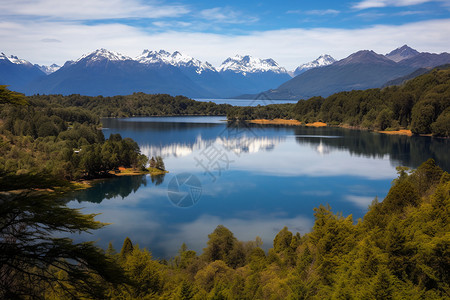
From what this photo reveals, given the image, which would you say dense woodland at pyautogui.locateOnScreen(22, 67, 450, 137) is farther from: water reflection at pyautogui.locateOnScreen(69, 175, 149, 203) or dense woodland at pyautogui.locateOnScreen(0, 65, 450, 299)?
water reflection at pyautogui.locateOnScreen(69, 175, 149, 203)

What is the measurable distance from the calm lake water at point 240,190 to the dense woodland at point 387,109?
53.2 ft

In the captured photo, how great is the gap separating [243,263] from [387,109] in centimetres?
9037

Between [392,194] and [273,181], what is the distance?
2057 cm

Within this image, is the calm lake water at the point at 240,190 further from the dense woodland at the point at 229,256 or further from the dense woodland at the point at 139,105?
the dense woodland at the point at 139,105

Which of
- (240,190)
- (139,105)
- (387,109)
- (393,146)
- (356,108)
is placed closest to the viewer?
(240,190)

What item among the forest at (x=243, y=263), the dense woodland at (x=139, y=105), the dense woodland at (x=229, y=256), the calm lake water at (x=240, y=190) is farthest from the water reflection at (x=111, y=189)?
the dense woodland at (x=139, y=105)

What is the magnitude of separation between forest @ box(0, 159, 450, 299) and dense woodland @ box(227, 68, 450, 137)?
235 feet

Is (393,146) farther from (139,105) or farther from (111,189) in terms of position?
(139,105)

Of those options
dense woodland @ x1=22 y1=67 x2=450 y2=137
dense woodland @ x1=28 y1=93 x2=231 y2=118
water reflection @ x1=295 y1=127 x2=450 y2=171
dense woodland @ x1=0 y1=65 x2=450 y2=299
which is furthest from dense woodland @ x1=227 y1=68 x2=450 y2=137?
dense woodland @ x1=0 y1=65 x2=450 y2=299

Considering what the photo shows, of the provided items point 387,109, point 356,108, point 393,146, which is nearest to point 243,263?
point 393,146

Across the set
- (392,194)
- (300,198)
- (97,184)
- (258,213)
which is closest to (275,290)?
(392,194)

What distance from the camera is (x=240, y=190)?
37781mm

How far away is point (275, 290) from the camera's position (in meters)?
12.6

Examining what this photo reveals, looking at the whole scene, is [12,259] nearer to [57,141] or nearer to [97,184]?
[97,184]
